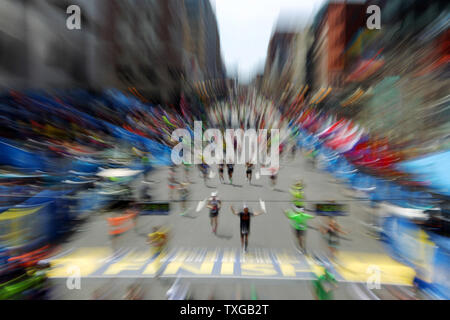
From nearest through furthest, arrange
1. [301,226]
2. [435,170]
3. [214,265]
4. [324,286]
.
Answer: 1. [324,286]
2. [214,265]
3. [301,226]
4. [435,170]

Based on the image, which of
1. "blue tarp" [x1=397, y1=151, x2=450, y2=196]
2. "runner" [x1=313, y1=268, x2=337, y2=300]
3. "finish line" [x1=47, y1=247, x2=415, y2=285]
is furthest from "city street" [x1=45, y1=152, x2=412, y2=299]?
"blue tarp" [x1=397, y1=151, x2=450, y2=196]

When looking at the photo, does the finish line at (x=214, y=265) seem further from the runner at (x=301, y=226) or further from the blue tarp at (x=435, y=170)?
the blue tarp at (x=435, y=170)

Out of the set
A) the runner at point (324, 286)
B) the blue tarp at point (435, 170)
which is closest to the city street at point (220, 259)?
the runner at point (324, 286)

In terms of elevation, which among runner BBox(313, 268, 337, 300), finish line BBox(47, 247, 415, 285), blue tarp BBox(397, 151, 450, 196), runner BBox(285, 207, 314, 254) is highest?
blue tarp BBox(397, 151, 450, 196)

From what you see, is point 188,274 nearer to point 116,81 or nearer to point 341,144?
point 116,81

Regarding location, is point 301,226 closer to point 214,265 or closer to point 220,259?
point 220,259

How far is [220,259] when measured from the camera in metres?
5.29

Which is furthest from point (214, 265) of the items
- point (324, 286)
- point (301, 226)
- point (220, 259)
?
point (301, 226)

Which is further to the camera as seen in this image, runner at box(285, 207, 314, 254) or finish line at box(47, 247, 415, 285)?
runner at box(285, 207, 314, 254)

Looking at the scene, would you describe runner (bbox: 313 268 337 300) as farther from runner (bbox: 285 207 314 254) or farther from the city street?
runner (bbox: 285 207 314 254)

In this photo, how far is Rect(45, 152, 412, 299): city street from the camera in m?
4.18

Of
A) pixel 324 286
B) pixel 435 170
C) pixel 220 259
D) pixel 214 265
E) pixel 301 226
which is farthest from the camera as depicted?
pixel 435 170

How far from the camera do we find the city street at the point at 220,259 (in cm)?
418

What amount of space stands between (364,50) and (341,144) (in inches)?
346
